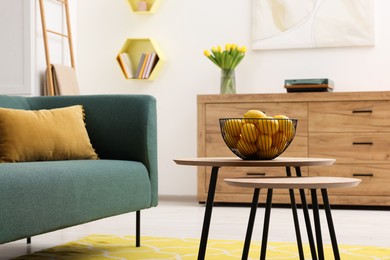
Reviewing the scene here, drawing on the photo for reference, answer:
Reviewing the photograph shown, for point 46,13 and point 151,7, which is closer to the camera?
point 46,13

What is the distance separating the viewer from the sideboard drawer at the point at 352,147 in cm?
465

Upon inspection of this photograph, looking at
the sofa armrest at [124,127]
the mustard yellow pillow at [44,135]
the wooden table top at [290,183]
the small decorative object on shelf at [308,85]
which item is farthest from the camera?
the small decorative object on shelf at [308,85]

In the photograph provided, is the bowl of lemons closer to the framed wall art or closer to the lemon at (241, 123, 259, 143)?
the lemon at (241, 123, 259, 143)

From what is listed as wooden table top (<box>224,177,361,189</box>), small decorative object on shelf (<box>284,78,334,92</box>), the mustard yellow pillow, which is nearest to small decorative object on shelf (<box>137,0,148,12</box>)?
small decorative object on shelf (<box>284,78,334,92</box>)

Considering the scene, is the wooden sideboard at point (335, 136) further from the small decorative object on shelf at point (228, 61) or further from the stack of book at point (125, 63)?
the stack of book at point (125, 63)

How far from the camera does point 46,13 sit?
5.01 m

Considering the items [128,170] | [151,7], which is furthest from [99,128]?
[151,7]

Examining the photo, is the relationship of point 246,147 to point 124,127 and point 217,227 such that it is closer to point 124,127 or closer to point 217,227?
point 124,127

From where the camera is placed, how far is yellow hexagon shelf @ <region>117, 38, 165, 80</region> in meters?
5.36

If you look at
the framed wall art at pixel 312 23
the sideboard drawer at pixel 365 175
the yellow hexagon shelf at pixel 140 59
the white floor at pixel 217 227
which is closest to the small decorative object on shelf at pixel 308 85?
the framed wall art at pixel 312 23

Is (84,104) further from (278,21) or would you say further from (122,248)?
(278,21)

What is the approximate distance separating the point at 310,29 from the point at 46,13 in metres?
1.93

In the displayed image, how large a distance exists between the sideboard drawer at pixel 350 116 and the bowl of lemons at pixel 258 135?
260 centimetres

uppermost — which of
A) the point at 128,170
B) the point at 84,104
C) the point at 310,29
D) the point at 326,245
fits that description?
the point at 310,29
